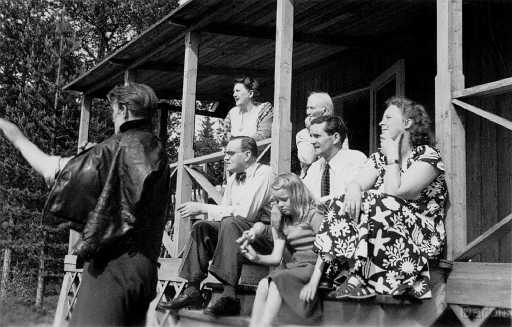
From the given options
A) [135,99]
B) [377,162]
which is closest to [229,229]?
[377,162]

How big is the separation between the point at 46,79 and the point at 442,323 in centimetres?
1827

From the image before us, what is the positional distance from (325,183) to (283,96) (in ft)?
4.07

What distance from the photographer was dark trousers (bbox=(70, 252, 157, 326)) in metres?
2.98

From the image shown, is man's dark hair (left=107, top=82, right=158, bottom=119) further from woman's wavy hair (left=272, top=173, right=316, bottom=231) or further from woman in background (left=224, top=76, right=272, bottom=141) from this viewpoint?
woman in background (left=224, top=76, right=272, bottom=141)

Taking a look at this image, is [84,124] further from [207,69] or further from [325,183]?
[325,183]

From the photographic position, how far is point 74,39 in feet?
70.0

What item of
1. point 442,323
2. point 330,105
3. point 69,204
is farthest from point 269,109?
point 69,204

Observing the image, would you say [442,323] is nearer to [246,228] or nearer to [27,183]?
[246,228]

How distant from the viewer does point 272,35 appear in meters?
8.85

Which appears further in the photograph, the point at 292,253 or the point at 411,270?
the point at 292,253

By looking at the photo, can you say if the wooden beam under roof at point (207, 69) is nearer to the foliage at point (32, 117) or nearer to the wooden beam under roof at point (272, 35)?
the wooden beam under roof at point (272, 35)

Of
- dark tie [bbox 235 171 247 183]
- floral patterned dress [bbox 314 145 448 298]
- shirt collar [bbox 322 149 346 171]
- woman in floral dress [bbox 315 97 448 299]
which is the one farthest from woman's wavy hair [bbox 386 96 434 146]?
dark tie [bbox 235 171 247 183]

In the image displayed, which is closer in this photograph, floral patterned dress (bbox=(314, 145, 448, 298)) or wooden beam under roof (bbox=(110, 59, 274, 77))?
floral patterned dress (bbox=(314, 145, 448, 298))

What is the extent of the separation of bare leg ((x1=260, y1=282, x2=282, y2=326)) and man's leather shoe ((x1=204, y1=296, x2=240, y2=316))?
0.77 meters
